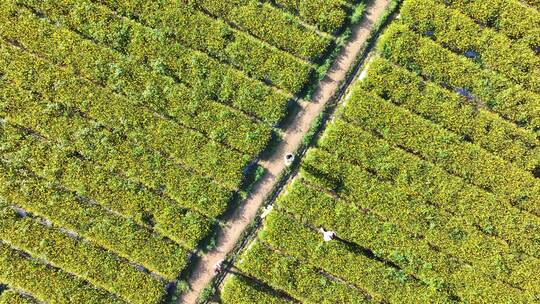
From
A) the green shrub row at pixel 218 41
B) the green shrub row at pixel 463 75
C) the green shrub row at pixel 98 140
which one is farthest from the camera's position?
the green shrub row at pixel 463 75

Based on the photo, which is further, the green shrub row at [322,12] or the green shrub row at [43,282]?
the green shrub row at [322,12]

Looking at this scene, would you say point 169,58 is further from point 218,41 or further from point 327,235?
point 327,235

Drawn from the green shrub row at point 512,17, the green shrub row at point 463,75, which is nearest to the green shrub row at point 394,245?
the green shrub row at point 463,75

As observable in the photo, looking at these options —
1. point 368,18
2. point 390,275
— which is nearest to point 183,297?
point 390,275

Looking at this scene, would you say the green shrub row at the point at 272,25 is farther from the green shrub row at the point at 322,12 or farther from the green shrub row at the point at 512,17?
the green shrub row at the point at 512,17

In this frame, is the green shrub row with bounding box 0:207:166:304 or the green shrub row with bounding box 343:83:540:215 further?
the green shrub row with bounding box 343:83:540:215

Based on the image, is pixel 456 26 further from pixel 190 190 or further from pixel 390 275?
pixel 190 190

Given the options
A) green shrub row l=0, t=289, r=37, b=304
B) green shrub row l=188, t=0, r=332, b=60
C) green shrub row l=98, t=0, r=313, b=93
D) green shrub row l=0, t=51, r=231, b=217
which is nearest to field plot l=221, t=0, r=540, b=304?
green shrub row l=188, t=0, r=332, b=60

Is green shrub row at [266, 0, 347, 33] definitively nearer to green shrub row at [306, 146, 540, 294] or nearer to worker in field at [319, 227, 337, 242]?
green shrub row at [306, 146, 540, 294]
